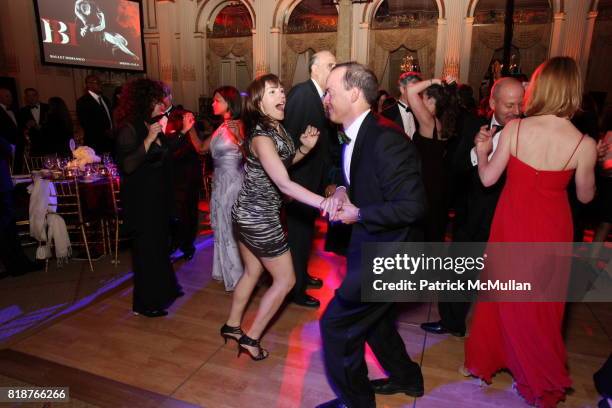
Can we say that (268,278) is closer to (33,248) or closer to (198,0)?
(33,248)

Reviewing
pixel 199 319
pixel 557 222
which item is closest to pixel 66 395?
pixel 199 319

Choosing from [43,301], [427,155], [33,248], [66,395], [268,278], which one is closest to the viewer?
[66,395]

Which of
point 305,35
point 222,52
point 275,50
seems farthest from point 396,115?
point 222,52

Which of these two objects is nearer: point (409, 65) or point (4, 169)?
point (4, 169)

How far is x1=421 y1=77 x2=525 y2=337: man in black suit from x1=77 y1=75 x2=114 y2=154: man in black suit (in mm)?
5486

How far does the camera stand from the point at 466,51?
10.9 m

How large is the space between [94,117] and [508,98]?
19.7ft

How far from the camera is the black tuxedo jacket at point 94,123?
6.31 m

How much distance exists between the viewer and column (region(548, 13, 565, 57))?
32.9 ft

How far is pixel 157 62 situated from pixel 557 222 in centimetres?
1367

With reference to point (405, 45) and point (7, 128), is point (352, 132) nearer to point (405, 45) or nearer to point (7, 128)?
point (7, 128)

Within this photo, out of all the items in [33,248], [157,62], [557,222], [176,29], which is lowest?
[33,248]

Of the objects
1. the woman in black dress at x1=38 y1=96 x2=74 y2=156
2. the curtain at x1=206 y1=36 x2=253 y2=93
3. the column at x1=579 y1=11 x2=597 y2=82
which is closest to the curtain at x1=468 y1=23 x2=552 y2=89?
the column at x1=579 y1=11 x2=597 y2=82

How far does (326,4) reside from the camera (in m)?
13.1
